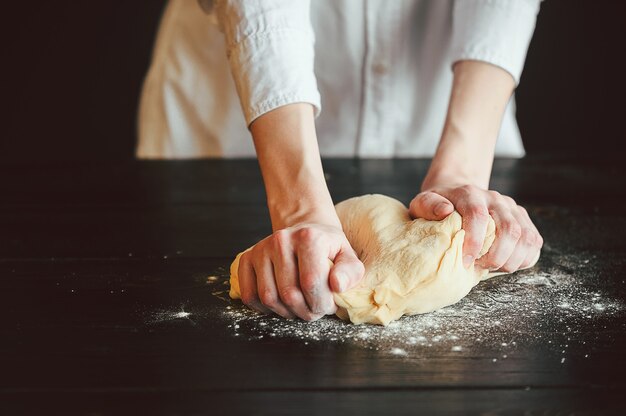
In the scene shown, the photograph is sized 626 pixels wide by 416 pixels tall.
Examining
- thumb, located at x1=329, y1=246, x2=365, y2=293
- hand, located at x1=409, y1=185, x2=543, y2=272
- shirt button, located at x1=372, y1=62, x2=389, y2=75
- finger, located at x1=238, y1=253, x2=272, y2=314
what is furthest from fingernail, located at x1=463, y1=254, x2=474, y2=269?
shirt button, located at x1=372, y1=62, x2=389, y2=75

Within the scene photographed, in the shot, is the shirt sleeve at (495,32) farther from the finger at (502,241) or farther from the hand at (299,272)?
the hand at (299,272)

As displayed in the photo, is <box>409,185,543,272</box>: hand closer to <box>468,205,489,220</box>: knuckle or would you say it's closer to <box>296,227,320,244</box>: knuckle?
<box>468,205,489,220</box>: knuckle

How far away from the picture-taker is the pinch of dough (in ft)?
2.47

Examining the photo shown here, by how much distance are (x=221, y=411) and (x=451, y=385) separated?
194 mm

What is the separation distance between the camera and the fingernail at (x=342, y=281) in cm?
73

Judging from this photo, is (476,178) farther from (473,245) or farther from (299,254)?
(299,254)

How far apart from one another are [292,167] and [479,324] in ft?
1.02

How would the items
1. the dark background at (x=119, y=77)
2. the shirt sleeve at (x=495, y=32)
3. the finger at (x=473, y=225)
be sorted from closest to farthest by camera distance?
the finger at (x=473, y=225), the shirt sleeve at (x=495, y=32), the dark background at (x=119, y=77)

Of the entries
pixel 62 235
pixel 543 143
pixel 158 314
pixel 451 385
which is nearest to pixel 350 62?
pixel 62 235

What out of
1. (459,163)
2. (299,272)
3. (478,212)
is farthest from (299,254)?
(459,163)

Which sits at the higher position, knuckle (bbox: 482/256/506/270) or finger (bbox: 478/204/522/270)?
finger (bbox: 478/204/522/270)

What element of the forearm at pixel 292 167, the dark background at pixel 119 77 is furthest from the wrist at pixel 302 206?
the dark background at pixel 119 77

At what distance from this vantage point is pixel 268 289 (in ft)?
2.47

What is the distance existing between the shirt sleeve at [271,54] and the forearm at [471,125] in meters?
0.20
